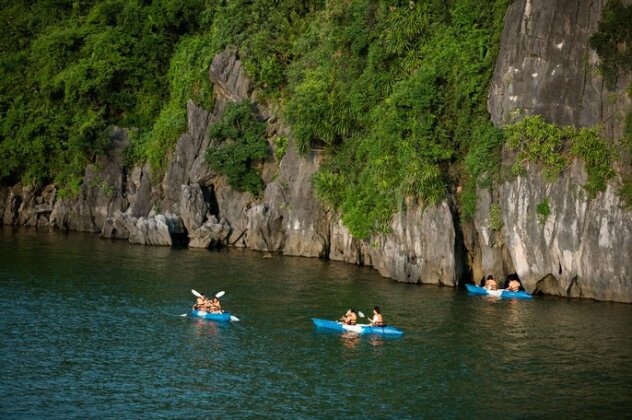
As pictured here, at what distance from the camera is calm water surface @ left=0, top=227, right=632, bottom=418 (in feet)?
98.2

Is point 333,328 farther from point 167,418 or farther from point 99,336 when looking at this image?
point 167,418

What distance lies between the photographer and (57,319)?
40781 mm

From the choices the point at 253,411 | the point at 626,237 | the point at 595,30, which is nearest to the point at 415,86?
the point at 595,30

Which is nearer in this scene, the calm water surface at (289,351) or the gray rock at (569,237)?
the calm water surface at (289,351)

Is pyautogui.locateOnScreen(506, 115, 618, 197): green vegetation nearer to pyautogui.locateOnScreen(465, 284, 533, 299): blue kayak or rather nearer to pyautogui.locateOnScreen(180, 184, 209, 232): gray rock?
pyautogui.locateOnScreen(465, 284, 533, 299): blue kayak

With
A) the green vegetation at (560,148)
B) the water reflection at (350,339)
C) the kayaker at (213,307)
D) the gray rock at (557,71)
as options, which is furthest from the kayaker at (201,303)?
the gray rock at (557,71)

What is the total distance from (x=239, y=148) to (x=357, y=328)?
2787cm

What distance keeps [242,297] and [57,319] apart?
9507 millimetres

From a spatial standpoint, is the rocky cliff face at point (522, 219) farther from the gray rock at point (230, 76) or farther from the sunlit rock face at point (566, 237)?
the gray rock at point (230, 76)

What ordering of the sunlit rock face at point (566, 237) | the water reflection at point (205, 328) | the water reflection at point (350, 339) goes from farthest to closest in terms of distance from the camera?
the sunlit rock face at point (566, 237), the water reflection at point (205, 328), the water reflection at point (350, 339)

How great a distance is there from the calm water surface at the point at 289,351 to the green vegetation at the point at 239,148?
42.0 feet

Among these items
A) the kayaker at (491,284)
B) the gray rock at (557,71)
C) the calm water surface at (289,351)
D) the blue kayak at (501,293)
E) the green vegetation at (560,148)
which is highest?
the gray rock at (557,71)

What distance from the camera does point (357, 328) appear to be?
39.6 m

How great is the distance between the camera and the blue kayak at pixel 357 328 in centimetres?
3881
